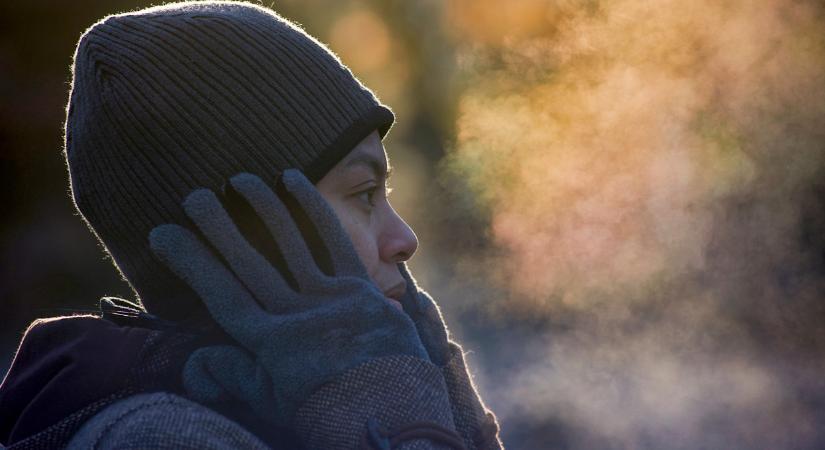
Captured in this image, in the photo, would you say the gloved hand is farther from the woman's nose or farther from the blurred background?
the blurred background

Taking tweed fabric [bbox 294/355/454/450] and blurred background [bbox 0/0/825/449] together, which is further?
blurred background [bbox 0/0/825/449]

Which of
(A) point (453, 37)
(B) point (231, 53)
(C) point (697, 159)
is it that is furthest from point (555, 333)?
(B) point (231, 53)

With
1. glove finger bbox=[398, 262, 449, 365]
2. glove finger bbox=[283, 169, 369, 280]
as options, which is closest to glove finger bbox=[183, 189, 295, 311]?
glove finger bbox=[283, 169, 369, 280]

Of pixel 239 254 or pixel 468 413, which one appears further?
pixel 468 413

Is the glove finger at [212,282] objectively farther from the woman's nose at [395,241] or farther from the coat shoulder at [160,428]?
the woman's nose at [395,241]

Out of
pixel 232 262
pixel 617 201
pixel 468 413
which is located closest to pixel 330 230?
pixel 232 262

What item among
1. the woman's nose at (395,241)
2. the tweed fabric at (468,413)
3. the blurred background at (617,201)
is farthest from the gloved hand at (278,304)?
the blurred background at (617,201)

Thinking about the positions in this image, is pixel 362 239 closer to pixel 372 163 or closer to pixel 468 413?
pixel 372 163

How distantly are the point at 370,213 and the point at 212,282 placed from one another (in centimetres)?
39

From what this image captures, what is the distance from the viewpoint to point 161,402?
1.40 metres

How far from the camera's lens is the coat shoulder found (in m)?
1.31

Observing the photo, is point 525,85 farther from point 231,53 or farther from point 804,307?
point 231,53

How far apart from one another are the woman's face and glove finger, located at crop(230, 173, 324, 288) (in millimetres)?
138

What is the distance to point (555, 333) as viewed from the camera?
9391 mm
